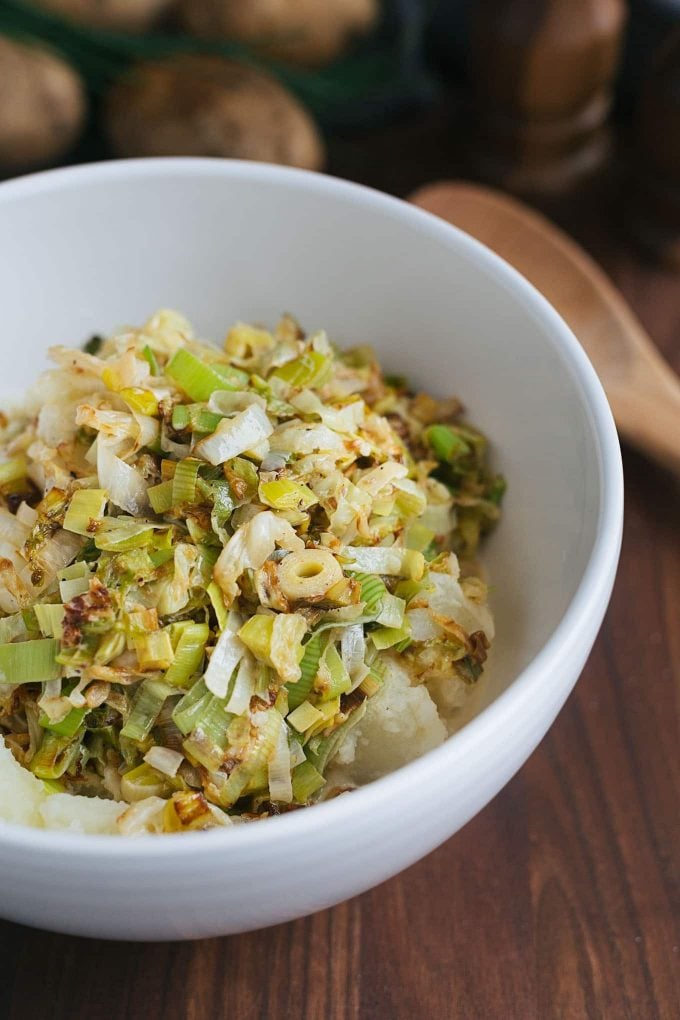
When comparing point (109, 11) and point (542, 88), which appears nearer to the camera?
point (542, 88)

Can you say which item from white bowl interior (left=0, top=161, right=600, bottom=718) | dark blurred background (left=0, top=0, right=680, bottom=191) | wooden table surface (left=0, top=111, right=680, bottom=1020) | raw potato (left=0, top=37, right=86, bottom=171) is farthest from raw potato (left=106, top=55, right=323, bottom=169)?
wooden table surface (left=0, top=111, right=680, bottom=1020)

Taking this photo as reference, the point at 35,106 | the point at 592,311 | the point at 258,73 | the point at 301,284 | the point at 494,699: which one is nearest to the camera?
the point at 494,699

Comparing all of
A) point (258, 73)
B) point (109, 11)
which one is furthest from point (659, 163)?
point (109, 11)

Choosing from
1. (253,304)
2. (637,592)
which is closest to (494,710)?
(637,592)

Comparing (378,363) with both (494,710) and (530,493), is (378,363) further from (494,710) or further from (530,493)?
(494,710)

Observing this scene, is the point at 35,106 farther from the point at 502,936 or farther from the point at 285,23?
the point at 502,936

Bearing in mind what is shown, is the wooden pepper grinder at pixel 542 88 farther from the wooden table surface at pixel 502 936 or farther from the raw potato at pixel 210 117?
the wooden table surface at pixel 502 936

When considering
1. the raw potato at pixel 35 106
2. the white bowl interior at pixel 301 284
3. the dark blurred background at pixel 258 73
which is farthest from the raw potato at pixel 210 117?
the white bowl interior at pixel 301 284
